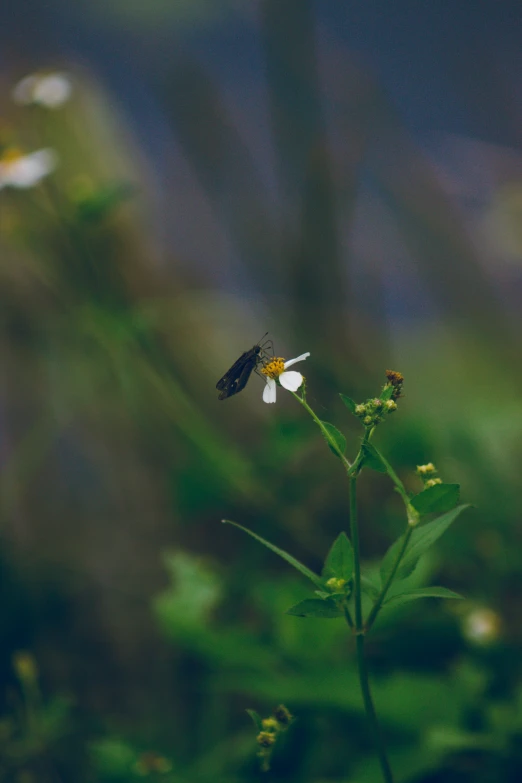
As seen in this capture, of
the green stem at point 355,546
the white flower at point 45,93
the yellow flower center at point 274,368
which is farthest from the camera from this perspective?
the white flower at point 45,93

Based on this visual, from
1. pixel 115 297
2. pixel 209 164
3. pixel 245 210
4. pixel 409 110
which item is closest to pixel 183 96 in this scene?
pixel 209 164

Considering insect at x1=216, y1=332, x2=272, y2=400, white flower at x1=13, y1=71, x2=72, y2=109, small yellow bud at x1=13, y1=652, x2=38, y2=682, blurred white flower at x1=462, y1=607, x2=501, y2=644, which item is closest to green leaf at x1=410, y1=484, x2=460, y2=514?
insect at x1=216, y1=332, x2=272, y2=400

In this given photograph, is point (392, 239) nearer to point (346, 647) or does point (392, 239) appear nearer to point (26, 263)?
point (26, 263)

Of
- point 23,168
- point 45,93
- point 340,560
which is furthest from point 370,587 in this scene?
point 45,93

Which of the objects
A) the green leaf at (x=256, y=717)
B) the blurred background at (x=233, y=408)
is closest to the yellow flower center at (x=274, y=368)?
the green leaf at (x=256, y=717)

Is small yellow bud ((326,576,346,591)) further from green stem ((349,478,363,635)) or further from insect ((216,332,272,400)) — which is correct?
insect ((216,332,272,400))

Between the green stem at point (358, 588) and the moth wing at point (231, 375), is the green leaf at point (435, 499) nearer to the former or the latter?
the green stem at point (358, 588)

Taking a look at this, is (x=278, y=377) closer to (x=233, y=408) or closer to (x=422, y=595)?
(x=422, y=595)
